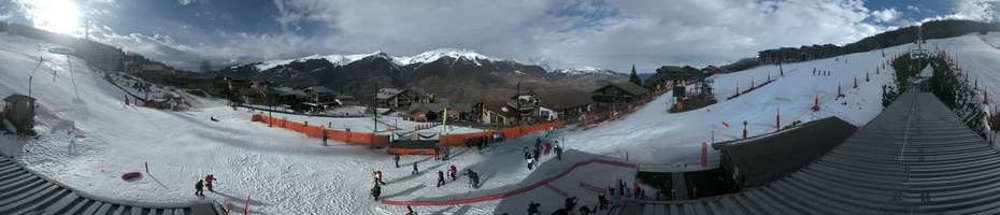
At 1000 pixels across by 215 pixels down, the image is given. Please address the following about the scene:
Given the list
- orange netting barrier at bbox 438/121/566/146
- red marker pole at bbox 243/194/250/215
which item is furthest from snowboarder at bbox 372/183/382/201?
orange netting barrier at bbox 438/121/566/146

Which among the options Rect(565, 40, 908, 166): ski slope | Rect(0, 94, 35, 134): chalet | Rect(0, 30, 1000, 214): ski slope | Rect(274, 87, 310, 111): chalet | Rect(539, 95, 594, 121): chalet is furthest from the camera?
Rect(274, 87, 310, 111): chalet

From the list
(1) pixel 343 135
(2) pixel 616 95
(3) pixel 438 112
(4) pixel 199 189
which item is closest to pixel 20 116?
(4) pixel 199 189

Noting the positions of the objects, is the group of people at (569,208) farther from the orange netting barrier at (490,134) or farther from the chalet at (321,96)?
the chalet at (321,96)

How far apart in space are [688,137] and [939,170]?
908 inches

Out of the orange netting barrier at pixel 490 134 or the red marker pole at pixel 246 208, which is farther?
the orange netting barrier at pixel 490 134

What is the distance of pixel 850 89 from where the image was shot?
3500cm

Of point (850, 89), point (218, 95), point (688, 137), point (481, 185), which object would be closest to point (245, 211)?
point (481, 185)

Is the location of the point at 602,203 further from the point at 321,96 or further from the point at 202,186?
the point at 321,96

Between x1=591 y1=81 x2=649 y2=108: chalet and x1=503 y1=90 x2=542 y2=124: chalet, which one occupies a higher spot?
x1=591 y1=81 x2=649 y2=108: chalet

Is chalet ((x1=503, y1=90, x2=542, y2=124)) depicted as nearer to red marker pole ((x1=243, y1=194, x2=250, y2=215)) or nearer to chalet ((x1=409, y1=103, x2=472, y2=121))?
chalet ((x1=409, y1=103, x2=472, y2=121))

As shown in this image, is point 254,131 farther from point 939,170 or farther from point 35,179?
point 939,170

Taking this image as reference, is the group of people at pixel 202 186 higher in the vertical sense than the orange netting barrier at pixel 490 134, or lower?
lower

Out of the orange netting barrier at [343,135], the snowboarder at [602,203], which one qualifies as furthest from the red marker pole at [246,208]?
the orange netting barrier at [343,135]

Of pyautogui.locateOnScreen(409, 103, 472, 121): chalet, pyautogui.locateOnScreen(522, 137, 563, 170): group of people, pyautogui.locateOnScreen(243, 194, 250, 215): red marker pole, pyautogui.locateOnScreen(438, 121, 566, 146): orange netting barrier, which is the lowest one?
pyautogui.locateOnScreen(243, 194, 250, 215): red marker pole
